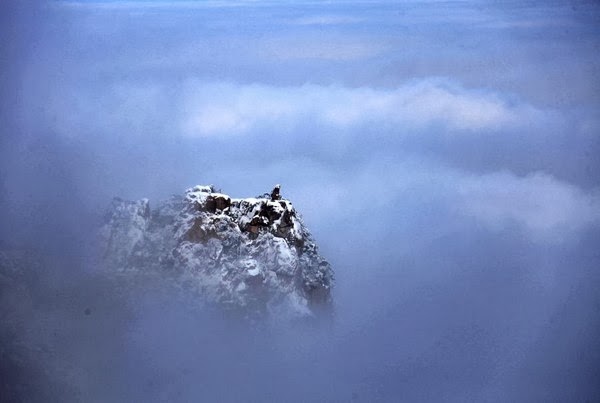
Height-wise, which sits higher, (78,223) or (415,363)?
(78,223)

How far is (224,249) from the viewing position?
22.2m

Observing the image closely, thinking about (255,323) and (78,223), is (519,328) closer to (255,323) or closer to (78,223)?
(255,323)

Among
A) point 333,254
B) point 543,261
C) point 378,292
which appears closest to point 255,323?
point 378,292

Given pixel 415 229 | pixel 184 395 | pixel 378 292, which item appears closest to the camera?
pixel 184 395

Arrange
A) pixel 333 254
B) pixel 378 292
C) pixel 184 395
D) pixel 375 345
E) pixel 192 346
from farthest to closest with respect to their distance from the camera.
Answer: pixel 333 254, pixel 378 292, pixel 375 345, pixel 192 346, pixel 184 395

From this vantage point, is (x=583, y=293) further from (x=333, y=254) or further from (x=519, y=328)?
(x=333, y=254)

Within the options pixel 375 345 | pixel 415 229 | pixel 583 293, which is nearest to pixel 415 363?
pixel 375 345

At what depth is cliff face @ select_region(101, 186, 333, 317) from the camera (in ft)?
69.4

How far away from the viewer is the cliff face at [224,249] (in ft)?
69.4

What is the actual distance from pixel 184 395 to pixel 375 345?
774 cm

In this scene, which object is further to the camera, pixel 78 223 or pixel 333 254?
pixel 333 254

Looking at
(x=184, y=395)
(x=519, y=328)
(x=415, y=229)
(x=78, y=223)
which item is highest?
(x=415, y=229)

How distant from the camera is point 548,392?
19984 millimetres

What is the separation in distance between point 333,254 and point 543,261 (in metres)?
10.1
